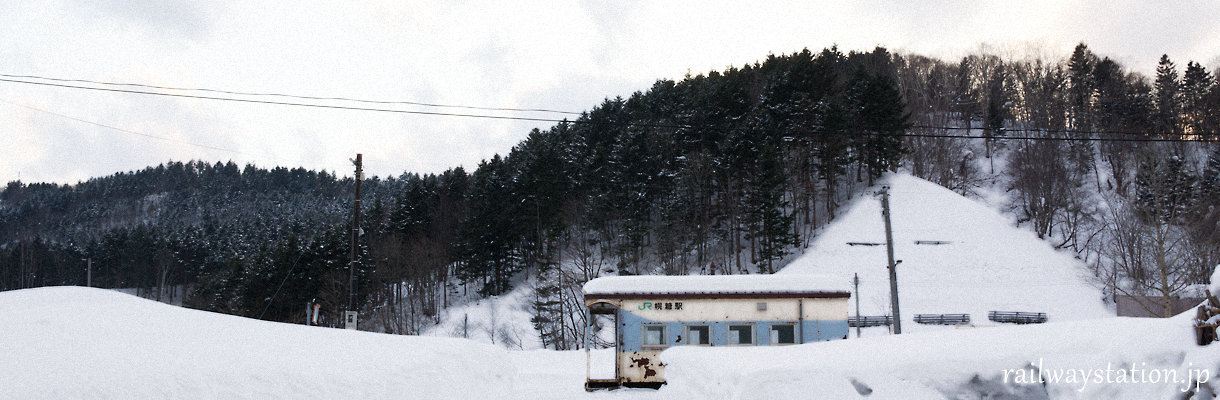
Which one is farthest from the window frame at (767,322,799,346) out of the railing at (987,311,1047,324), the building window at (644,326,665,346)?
the railing at (987,311,1047,324)

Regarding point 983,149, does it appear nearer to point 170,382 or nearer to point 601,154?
point 601,154

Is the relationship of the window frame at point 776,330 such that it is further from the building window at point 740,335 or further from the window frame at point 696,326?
the window frame at point 696,326

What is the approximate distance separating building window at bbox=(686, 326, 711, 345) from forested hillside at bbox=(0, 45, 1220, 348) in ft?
73.6

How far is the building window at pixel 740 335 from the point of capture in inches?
680

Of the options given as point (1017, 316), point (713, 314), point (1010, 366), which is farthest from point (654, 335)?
point (1017, 316)

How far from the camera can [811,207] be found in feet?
182

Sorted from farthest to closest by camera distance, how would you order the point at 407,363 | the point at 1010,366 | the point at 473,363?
the point at 473,363, the point at 407,363, the point at 1010,366

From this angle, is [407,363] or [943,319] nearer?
[407,363]

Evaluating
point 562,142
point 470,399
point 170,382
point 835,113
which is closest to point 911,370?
point 170,382

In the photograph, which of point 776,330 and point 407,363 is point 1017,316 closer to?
point 776,330

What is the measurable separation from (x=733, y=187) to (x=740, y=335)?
37495 mm

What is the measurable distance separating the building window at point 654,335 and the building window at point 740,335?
6.01ft

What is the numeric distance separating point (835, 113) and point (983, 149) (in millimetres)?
31379

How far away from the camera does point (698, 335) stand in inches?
686
